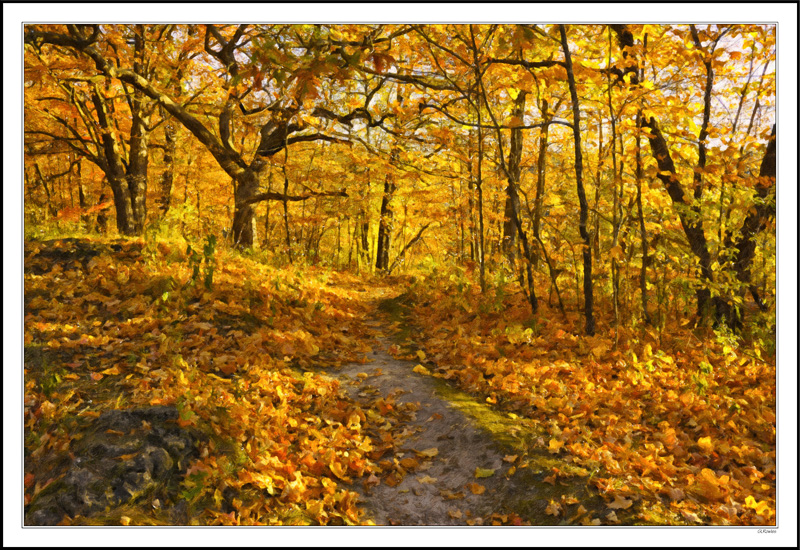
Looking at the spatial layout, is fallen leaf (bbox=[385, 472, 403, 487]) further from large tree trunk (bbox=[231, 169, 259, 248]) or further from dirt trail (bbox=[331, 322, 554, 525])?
large tree trunk (bbox=[231, 169, 259, 248])

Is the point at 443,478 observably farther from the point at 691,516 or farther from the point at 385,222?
the point at 385,222

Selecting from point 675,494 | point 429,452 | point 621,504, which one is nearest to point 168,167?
point 429,452

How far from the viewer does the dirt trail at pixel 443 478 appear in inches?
142

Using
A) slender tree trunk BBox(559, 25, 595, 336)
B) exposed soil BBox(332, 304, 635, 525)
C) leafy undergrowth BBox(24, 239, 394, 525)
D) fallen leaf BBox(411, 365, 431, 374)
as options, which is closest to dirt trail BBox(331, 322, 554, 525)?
exposed soil BBox(332, 304, 635, 525)

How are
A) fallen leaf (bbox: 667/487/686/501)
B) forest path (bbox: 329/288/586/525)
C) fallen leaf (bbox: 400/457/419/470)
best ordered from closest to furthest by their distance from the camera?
fallen leaf (bbox: 667/487/686/501) → forest path (bbox: 329/288/586/525) → fallen leaf (bbox: 400/457/419/470)

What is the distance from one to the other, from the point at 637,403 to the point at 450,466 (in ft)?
7.15

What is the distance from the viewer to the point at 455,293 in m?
9.59

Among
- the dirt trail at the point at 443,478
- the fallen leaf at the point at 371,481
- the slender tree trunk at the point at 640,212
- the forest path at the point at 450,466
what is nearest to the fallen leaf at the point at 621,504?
the forest path at the point at 450,466

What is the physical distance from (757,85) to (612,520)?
21.7 feet

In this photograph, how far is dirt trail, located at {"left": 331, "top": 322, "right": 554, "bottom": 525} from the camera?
362 centimetres

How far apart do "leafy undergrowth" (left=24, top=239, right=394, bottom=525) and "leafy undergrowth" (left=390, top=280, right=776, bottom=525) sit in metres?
1.67

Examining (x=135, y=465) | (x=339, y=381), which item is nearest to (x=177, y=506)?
(x=135, y=465)

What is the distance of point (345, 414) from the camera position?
501cm

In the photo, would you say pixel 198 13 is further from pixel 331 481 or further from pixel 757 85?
pixel 757 85
